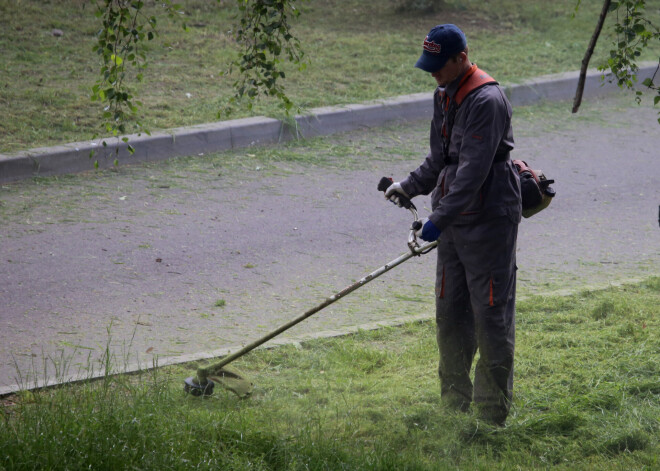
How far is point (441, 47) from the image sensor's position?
11.3 ft

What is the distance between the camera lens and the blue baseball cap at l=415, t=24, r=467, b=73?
11.3 feet

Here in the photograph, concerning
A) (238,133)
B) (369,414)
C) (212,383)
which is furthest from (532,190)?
(238,133)

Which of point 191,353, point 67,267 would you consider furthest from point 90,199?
point 191,353

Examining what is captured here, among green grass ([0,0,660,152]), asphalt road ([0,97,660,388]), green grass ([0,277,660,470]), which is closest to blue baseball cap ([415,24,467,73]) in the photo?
green grass ([0,277,660,470])

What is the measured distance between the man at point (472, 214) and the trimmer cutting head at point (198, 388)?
108 cm

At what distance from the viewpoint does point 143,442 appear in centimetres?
308

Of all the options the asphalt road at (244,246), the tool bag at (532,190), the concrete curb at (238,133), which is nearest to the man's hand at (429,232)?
the tool bag at (532,190)

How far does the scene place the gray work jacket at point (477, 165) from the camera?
3391 millimetres

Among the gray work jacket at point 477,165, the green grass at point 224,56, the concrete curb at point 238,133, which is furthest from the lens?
the green grass at point 224,56

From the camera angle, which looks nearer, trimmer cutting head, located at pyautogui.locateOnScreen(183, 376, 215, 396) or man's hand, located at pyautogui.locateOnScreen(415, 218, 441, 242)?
man's hand, located at pyautogui.locateOnScreen(415, 218, 441, 242)

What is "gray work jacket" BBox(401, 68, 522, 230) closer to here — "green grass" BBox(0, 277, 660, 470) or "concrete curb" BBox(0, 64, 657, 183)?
"green grass" BBox(0, 277, 660, 470)

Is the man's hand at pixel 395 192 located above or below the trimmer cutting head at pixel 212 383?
above

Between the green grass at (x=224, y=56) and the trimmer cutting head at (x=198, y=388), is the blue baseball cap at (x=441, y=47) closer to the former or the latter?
the trimmer cutting head at (x=198, y=388)

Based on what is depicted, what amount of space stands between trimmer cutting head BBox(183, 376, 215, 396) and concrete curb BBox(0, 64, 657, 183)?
9.46 feet
